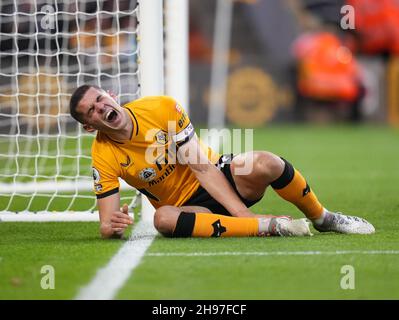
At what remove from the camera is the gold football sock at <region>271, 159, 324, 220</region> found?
6.01 m

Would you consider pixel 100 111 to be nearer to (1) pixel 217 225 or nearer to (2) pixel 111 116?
(2) pixel 111 116

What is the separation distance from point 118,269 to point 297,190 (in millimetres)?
1414

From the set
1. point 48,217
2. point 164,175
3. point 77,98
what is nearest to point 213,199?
point 164,175

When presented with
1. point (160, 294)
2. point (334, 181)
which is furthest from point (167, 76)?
point (160, 294)

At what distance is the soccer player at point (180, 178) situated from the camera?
5918 millimetres

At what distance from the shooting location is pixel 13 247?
19.6 ft

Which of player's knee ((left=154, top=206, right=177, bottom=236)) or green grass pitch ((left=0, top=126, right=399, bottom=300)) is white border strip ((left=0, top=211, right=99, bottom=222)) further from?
player's knee ((left=154, top=206, right=177, bottom=236))

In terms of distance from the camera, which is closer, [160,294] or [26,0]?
[160,294]

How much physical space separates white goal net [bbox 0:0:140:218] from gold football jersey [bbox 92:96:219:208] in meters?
0.86

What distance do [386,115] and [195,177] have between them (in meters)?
15.0

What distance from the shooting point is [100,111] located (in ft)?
18.9

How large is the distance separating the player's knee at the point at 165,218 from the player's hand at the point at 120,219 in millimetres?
218

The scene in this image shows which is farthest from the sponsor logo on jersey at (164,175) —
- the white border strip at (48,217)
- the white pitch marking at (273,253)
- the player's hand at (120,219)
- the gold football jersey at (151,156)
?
the white border strip at (48,217)
